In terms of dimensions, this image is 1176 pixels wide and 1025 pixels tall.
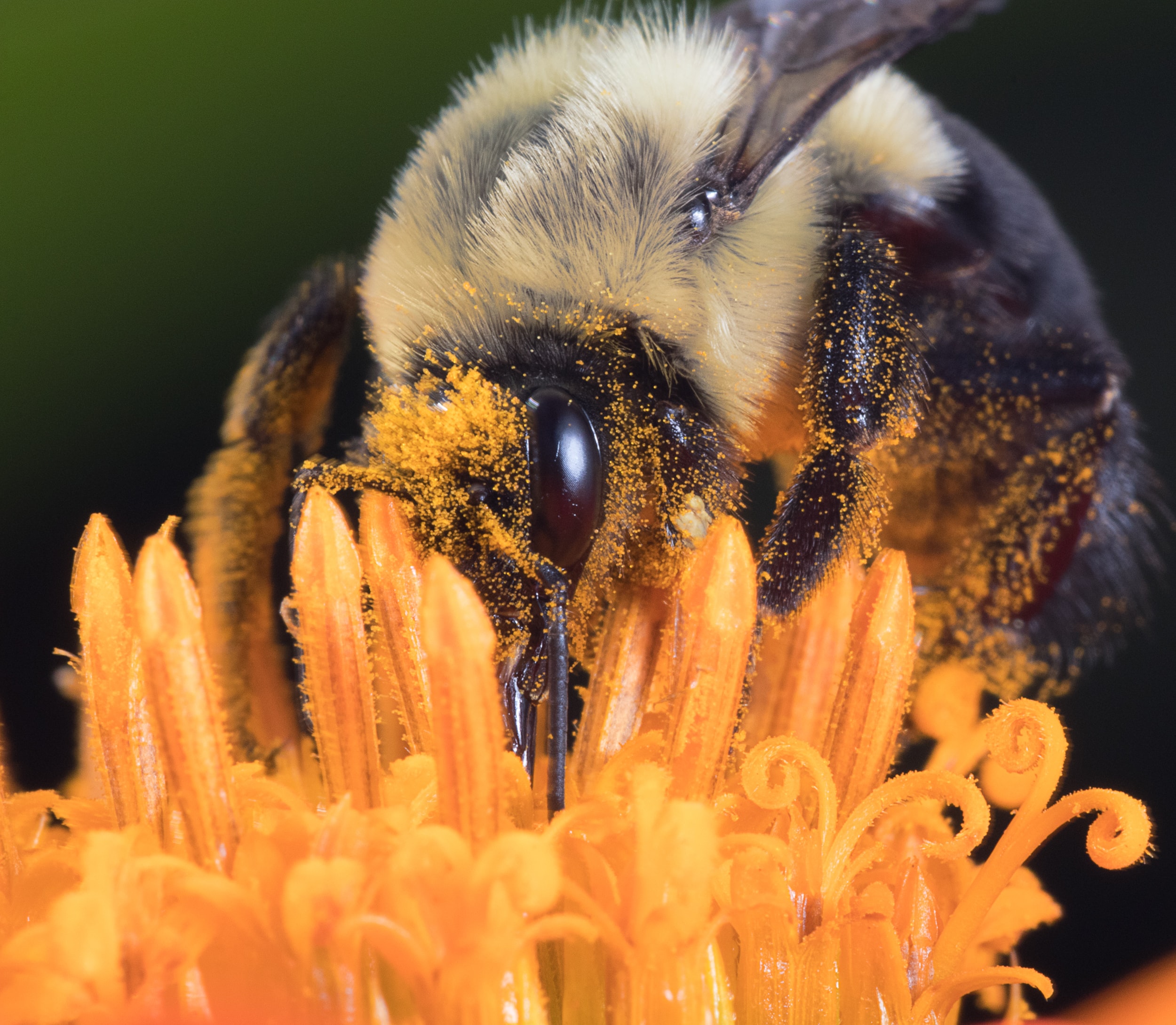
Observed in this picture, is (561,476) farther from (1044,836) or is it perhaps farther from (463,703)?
(1044,836)

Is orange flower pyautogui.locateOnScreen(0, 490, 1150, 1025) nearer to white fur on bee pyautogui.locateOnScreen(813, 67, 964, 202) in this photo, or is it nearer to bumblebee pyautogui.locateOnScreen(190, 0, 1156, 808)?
bumblebee pyautogui.locateOnScreen(190, 0, 1156, 808)

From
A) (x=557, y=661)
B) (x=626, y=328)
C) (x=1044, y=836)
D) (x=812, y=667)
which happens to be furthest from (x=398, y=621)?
(x=1044, y=836)

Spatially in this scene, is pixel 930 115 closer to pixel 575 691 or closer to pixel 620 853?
pixel 575 691

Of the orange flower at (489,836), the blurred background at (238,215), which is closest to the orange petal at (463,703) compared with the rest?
the orange flower at (489,836)

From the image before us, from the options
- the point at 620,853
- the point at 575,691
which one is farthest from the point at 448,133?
the point at 620,853

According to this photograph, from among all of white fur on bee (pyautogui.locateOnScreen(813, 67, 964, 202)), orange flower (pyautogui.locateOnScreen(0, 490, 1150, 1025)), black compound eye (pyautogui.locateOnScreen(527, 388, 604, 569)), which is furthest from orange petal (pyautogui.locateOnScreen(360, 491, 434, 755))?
white fur on bee (pyautogui.locateOnScreen(813, 67, 964, 202))

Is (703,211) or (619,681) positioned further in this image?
(619,681)
